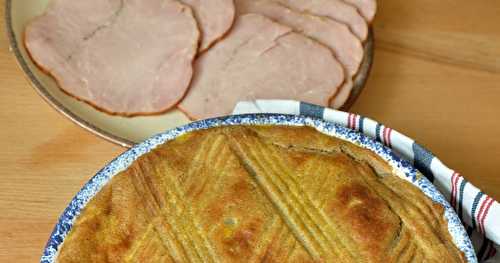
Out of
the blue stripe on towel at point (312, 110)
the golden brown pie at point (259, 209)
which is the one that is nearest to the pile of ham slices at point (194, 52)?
the blue stripe on towel at point (312, 110)

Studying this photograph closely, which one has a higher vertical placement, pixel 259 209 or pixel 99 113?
pixel 259 209

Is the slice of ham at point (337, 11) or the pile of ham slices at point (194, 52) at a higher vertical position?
the slice of ham at point (337, 11)

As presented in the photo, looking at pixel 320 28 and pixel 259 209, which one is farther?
pixel 320 28

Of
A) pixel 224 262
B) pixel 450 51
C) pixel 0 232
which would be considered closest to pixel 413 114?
pixel 450 51

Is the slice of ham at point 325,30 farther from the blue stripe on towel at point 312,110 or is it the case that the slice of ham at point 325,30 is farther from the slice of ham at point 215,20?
the blue stripe on towel at point 312,110

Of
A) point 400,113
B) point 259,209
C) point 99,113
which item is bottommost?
point 99,113

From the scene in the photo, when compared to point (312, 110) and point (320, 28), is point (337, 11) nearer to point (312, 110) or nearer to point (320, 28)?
point (320, 28)

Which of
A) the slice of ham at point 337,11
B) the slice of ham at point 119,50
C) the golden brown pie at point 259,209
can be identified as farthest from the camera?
the slice of ham at point 337,11

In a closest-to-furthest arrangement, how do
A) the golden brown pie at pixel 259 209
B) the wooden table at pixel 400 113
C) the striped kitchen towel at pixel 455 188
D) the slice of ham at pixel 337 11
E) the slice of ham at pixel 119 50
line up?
the golden brown pie at pixel 259 209, the striped kitchen towel at pixel 455 188, the wooden table at pixel 400 113, the slice of ham at pixel 119 50, the slice of ham at pixel 337 11

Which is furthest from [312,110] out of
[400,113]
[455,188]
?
[400,113]
